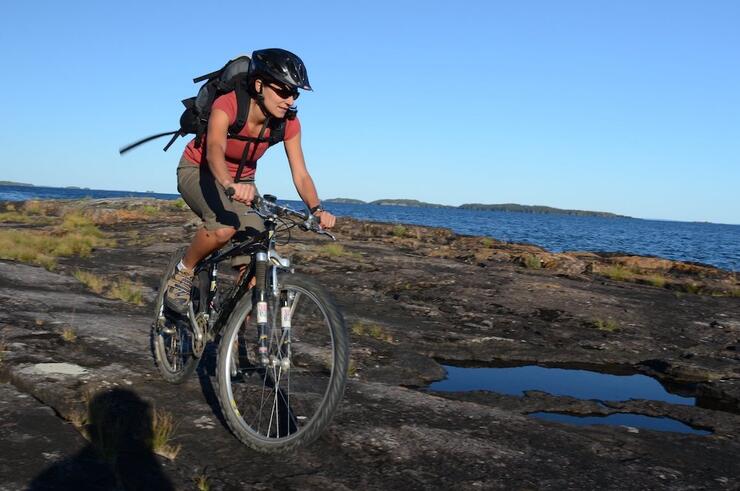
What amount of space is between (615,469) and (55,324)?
5.60 m

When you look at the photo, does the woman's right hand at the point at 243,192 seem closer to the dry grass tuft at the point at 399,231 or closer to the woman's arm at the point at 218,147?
the woman's arm at the point at 218,147

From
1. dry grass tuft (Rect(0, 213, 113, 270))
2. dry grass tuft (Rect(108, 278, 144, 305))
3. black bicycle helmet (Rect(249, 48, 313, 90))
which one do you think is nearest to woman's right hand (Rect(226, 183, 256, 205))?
black bicycle helmet (Rect(249, 48, 313, 90))

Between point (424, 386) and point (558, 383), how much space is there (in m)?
1.69

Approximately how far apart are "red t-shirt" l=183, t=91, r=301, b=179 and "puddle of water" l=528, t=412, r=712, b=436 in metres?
3.17

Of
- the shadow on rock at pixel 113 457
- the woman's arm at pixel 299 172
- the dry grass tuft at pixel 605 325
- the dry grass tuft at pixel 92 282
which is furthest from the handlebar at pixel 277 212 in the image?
the dry grass tuft at pixel 605 325

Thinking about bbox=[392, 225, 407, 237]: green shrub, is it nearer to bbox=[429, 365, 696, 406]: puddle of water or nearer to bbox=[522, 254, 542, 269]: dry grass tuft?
bbox=[522, 254, 542, 269]: dry grass tuft

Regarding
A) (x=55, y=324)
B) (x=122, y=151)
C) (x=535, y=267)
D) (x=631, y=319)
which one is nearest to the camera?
(x=122, y=151)

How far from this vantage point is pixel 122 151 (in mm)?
5203

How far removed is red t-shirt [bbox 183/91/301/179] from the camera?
439cm

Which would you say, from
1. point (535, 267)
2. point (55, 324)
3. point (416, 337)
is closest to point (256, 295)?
point (55, 324)

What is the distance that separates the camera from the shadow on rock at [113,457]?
10.4ft

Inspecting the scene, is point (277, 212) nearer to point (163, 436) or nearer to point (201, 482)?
point (163, 436)

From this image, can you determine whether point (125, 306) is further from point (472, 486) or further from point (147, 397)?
point (472, 486)

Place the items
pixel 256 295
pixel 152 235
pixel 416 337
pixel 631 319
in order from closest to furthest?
pixel 256 295 → pixel 416 337 → pixel 631 319 → pixel 152 235
